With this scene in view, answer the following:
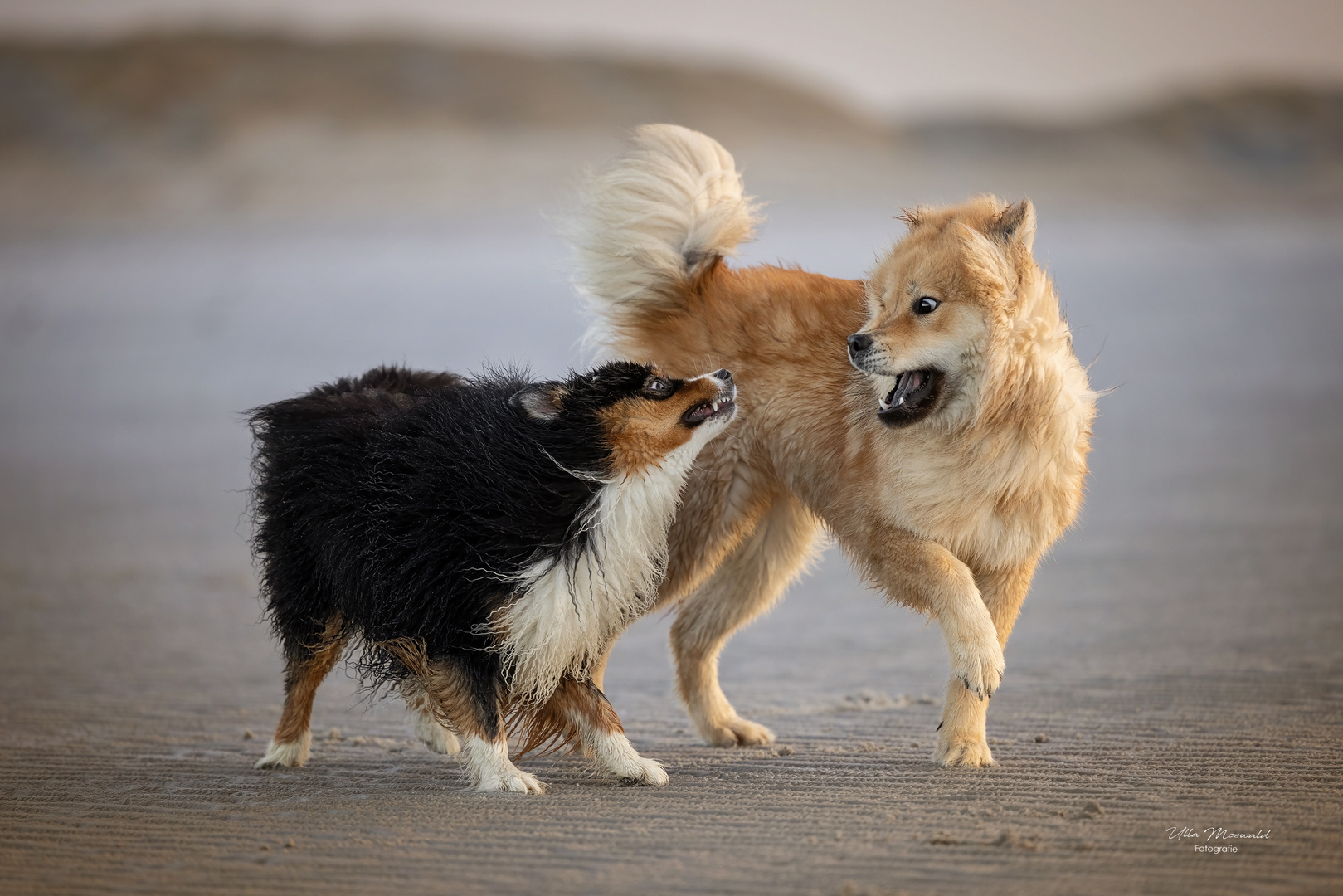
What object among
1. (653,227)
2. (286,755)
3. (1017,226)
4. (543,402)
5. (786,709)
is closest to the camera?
(543,402)

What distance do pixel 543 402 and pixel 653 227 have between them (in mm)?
1231

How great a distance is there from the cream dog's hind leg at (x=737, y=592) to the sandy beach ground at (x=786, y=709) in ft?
1.05

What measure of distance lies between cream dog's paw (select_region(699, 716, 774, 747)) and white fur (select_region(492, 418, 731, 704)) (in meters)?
0.97

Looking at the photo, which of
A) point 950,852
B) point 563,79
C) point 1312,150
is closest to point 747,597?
point 950,852

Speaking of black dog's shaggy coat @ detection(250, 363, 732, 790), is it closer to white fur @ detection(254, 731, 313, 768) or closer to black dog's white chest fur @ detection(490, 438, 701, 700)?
black dog's white chest fur @ detection(490, 438, 701, 700)

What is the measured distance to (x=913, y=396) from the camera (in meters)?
4.37

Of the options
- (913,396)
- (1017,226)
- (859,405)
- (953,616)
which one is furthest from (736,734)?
(1017,226)

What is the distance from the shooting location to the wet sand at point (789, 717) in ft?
10.8

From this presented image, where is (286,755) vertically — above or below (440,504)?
below

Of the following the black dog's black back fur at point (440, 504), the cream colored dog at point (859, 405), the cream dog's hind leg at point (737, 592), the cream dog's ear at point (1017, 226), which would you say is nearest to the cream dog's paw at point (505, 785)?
the black dog's black back fur at point (440, 504)

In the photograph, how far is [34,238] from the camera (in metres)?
22.0

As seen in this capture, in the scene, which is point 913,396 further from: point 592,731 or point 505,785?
point 505,785

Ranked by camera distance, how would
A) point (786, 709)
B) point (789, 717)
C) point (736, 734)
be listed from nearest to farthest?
point (736, 734) → point (789, 717) → point (786, 709)

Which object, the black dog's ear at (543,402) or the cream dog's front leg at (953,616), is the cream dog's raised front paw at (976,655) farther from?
the black dog's ear at (543,402)
